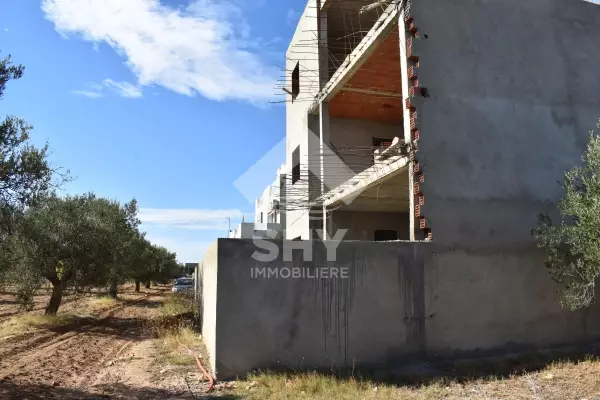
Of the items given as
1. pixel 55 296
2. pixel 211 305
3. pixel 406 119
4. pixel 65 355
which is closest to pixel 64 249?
pixel 55 296

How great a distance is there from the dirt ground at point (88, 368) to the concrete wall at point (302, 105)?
649 centimetres

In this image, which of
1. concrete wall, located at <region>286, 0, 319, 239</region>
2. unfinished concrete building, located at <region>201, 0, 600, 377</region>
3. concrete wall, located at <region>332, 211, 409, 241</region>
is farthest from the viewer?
concrete wall, located at <region>286, 0, 319, 239</region>

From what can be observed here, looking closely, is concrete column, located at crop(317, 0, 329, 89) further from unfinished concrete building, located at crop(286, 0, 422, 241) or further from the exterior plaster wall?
the exterior plaster wall

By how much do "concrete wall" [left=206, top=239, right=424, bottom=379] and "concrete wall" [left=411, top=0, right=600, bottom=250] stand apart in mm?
1450

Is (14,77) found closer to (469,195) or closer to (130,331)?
(469,195)

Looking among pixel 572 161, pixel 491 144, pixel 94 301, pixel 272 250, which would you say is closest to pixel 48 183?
pixel 272 250

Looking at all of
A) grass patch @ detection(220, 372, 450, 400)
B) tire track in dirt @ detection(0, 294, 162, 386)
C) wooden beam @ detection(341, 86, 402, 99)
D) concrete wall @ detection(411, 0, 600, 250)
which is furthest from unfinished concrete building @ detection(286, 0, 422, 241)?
tire track in dirt @ detection(0, 294, 162, 386)

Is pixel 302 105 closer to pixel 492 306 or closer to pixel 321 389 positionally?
pixel 492 306

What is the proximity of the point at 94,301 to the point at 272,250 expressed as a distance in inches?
957

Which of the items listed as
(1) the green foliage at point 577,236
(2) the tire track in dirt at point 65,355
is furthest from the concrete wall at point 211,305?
(1) the green foliage at point 577,236

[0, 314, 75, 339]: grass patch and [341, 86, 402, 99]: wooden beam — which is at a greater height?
[341, 86, 402, 99]: wooden beam

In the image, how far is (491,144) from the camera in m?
9.90

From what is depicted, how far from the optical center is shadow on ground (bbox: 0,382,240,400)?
22.5 feet

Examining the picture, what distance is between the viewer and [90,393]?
23.5 ft
